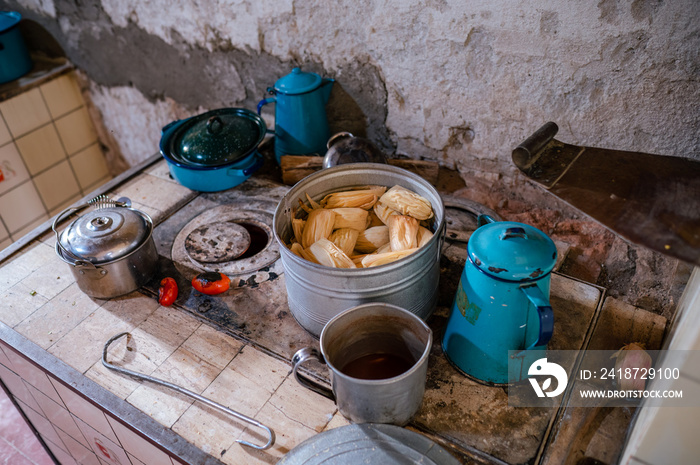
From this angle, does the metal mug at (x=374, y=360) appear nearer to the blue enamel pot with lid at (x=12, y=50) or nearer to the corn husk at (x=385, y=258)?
the corn husk at (x=385, y=258)

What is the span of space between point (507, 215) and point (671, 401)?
1186 millimetres

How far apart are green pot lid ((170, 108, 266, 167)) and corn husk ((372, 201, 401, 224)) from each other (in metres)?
0.67

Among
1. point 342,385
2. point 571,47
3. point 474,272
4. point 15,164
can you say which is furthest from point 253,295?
point 15,164

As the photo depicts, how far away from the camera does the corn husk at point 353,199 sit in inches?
59.5

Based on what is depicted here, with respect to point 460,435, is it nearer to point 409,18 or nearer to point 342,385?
point 342,385

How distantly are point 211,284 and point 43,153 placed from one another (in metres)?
1.91

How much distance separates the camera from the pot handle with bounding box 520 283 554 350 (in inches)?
41.6

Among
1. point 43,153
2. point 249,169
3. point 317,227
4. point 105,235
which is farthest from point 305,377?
point 43,153

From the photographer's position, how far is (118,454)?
1.51m

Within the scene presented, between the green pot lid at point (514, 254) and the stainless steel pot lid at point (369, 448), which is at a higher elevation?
the green pot lid at point (514, 254)

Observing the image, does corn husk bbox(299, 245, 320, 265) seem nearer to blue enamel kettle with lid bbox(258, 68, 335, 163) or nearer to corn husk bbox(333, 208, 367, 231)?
corn husk bbox(333, 208, 367, 231)

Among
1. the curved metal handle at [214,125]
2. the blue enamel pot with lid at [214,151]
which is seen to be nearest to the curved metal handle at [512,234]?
the blue enamel pot with lid at [214,151]

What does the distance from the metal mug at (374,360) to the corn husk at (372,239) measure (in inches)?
12.3

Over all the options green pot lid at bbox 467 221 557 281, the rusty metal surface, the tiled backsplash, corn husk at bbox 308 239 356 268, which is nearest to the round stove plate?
corn husk at bbox 308 239 356 268
